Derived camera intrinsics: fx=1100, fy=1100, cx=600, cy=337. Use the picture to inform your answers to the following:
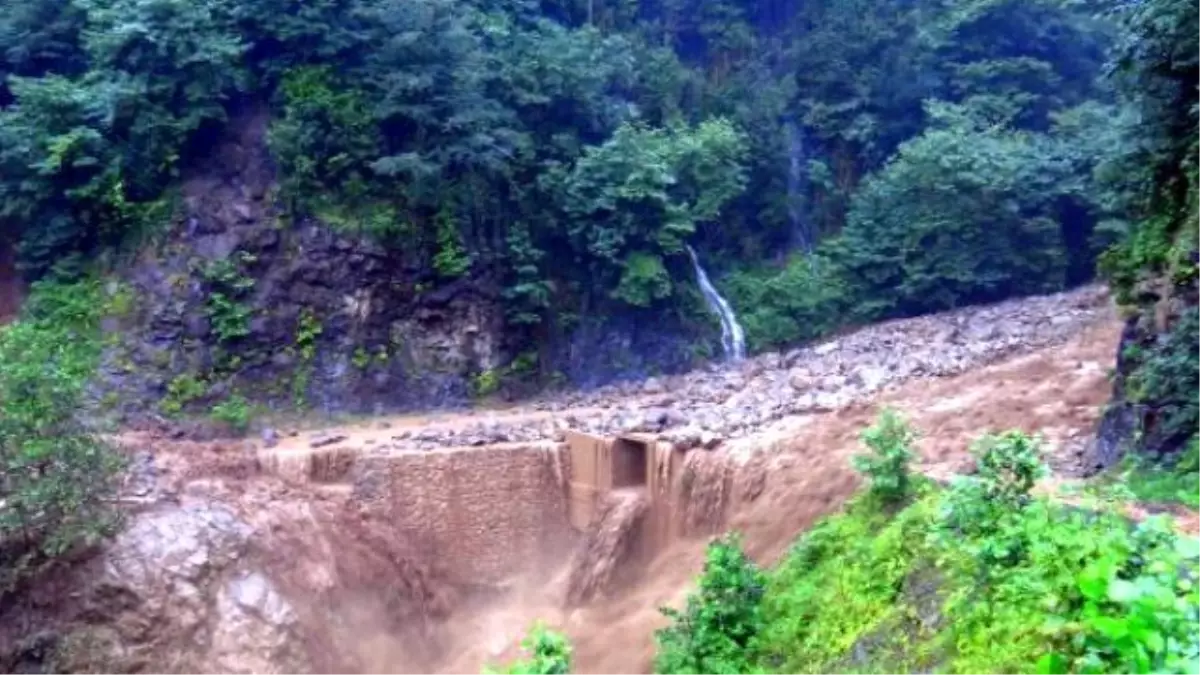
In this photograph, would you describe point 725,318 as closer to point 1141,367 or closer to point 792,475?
point 792,475

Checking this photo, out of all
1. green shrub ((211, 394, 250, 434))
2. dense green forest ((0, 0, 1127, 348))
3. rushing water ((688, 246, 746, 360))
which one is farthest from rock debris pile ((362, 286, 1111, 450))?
green shrub ((211, 394, 250, 434))

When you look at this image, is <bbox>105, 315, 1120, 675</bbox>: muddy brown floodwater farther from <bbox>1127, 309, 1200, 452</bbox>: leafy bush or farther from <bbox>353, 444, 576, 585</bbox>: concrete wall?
<bbox>1127, 309, 1200, 452</bbox>: leafy bush

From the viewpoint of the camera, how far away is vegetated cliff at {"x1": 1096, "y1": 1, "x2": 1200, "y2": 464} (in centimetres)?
1057

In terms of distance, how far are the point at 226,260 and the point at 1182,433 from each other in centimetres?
1544

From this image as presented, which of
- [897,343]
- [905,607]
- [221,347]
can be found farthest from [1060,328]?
[221,347]

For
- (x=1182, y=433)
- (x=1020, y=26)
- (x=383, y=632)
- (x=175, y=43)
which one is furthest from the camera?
(x=1020, y=26)

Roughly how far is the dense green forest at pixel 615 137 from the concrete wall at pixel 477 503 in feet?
16.7

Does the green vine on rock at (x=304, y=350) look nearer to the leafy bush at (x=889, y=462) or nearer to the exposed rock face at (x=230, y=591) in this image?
the exposed rock face at (x=230, y=591)

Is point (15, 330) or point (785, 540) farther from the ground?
point (15, 330)

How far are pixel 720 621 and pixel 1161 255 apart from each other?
615cm

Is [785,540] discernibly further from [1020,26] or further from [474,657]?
[1020,26]

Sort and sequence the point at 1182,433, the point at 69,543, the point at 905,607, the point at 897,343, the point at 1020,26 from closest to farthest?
the point at 905,607, the point at 1182,433, the point at 69,543, the point at 897,343, the point at 1020,26

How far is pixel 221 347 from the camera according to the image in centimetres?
1920

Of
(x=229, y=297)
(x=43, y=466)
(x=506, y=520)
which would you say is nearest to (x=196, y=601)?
(x=43, y=466)
